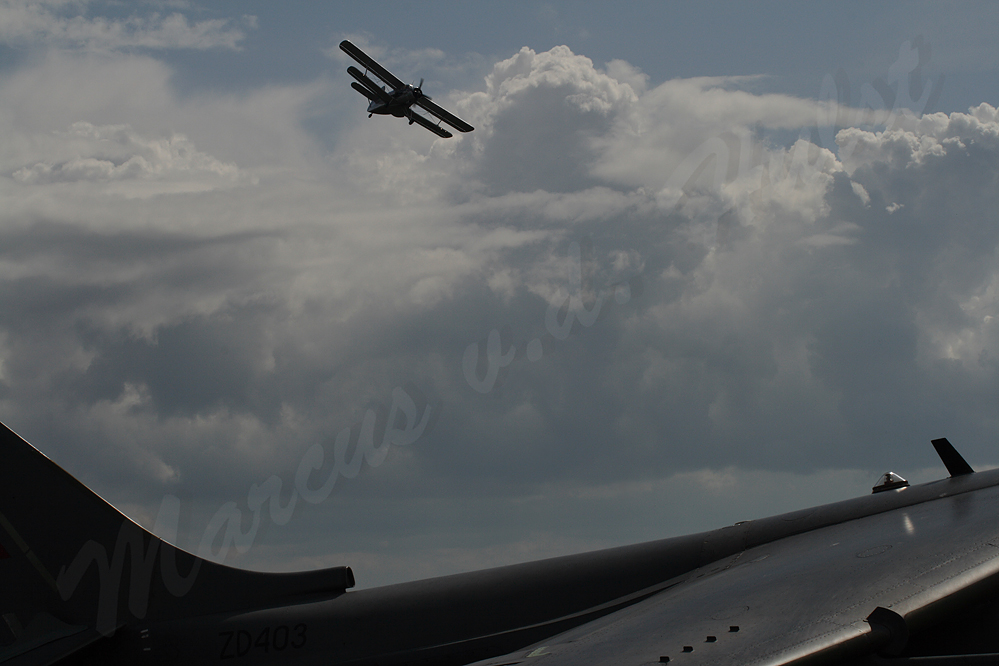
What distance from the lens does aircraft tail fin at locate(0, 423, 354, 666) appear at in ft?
41.7

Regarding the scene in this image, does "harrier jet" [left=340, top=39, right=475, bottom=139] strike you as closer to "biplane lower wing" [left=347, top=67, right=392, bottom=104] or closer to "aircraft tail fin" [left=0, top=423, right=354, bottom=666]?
"biplane lower wing" [left=347, top=67, right=392, bottom=104]

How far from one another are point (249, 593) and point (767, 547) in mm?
8716

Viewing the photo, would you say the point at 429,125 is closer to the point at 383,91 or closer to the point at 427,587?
the point at 383,91

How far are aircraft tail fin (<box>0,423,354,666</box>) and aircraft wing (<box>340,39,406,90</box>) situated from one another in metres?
25.0

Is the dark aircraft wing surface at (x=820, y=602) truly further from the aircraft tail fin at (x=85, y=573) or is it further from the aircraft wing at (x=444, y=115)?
the aircraft wing at (x=444, y=115)

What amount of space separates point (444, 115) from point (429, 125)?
137 cm

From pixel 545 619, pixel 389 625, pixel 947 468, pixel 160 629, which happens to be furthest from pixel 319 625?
pixel 947 468

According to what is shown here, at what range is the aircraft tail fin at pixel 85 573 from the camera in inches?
500

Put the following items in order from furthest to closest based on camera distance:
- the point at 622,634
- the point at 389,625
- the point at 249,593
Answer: the point at 249,593, the point at 389,625, the point at 622,634

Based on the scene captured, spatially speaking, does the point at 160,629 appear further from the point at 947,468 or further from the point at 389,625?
the point at 947,468

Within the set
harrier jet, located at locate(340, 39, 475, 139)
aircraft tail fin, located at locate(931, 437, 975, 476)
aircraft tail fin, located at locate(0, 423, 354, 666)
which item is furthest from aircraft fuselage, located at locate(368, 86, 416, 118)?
aircraft tail fin, located at locate(931, 437, 975, 476)

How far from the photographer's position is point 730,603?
8727 mm

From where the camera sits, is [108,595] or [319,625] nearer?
[319,625]

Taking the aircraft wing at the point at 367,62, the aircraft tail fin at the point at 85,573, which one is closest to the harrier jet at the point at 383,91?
the aircraft wing at the point at 367,62
